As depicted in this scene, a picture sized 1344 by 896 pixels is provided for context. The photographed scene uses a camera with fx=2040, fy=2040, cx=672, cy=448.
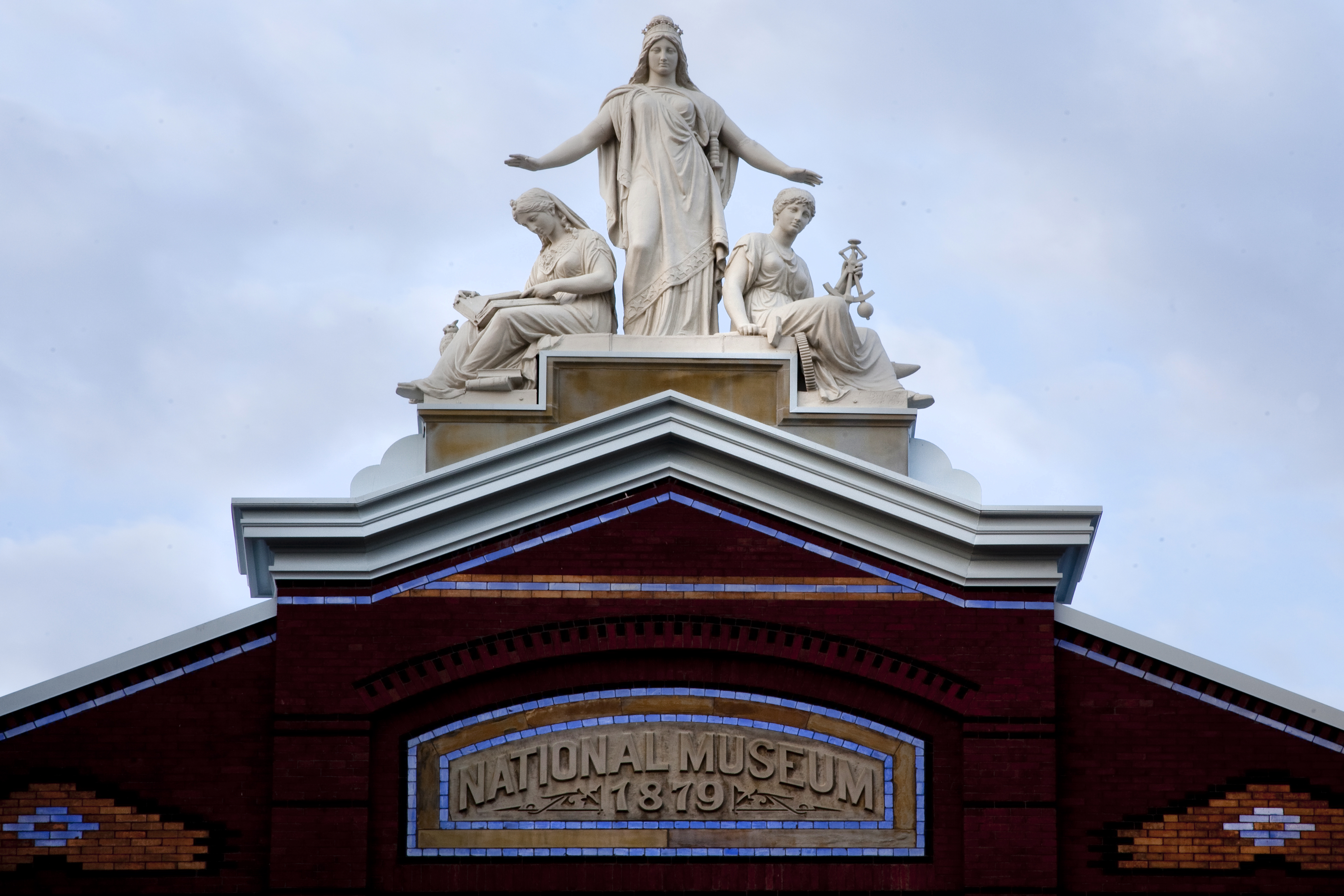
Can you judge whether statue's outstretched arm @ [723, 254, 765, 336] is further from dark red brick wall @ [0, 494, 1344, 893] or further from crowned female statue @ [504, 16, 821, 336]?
dark red brick wall @ [0, 494, 1344, 893]

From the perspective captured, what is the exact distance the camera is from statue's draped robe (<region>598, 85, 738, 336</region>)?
18.1 m

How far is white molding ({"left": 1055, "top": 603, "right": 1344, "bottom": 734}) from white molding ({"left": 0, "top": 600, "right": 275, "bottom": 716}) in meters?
6.32

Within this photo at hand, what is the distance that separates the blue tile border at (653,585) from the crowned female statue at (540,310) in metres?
1.83

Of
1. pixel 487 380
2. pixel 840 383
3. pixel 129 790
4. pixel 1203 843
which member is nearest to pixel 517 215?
pixel 487 380

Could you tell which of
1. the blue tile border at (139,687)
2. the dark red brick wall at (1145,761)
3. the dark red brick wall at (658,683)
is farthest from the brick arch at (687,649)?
the blue tile border at (139,687)

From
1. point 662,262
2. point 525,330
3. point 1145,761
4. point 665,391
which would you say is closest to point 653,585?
point 665,391

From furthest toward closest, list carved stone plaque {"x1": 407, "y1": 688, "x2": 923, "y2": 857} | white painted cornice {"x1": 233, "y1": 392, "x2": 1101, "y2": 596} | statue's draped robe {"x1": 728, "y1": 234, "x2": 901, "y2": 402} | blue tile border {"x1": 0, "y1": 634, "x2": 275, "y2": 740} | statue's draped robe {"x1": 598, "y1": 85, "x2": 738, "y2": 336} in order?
statue's draped robe {"x1": 598, "y1": 85, "x2": 738, "y2": 336}, statue's draped robe {"x1": 728, "y1": 234, "x2": 901, "y2": 402}, white painted cornice {"x1": 233, "y1": 392, "x2": 1101, "y2": 596}, blue tile border {"x1": 0, "y1": 634, "x2": 275, "y2": 740}, carved stone plaque {"x1": 407, "y1": 688, "x2": 923, "y2": 857}

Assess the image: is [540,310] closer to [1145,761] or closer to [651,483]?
[651,483]

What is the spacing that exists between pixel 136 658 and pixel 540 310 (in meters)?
4.52

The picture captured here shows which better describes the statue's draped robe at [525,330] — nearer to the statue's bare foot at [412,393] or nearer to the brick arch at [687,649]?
the statue's bare foot at [412,393]

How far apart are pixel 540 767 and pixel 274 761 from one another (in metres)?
2.00

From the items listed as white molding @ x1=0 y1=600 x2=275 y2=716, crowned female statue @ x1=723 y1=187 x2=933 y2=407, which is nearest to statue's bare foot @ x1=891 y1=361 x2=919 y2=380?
crowned female statue @ x1=723 y1=187 x2=933 y2=407

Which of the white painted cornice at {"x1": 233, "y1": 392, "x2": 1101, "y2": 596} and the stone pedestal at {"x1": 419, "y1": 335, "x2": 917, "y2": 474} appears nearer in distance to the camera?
the white painted cornice at {"x1": 233, "y1": 392, "x2": 1101, "y2": 596}

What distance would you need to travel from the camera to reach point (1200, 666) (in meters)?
16.0
